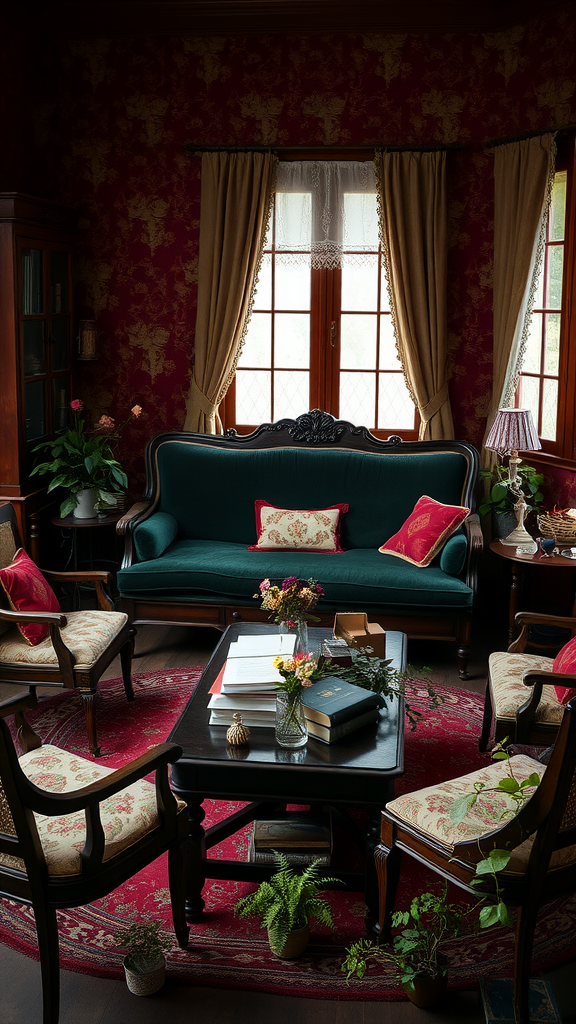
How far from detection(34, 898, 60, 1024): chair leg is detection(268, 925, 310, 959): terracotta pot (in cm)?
58

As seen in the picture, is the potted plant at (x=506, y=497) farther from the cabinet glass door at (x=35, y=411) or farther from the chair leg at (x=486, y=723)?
the cabinet glass door at (x=35, y=411)

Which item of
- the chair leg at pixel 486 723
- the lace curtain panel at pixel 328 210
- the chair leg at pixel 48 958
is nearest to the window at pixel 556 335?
the lace curtain panel at pixel 328 210

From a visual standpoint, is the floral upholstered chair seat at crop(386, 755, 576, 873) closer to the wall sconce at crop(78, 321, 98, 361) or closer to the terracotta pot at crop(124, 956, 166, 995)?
the terracotta pot at crop(124, 956, 166, 995)

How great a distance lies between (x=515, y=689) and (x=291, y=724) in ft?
3.12

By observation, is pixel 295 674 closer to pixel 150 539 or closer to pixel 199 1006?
pixel 199 1006

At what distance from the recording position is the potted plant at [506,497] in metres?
5.07

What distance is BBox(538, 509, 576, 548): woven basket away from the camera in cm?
477

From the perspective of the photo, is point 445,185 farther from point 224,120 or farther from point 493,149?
point 224,120

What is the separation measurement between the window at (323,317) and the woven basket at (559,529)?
1.23 metres

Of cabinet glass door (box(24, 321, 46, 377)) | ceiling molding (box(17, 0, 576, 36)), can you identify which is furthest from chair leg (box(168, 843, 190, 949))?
ceiling molding (box(17, 0, 576, 36))

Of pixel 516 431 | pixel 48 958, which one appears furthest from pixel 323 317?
pixel 48 958

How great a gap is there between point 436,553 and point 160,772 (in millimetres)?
2660

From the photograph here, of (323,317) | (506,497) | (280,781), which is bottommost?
(280,781)

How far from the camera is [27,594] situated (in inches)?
149
